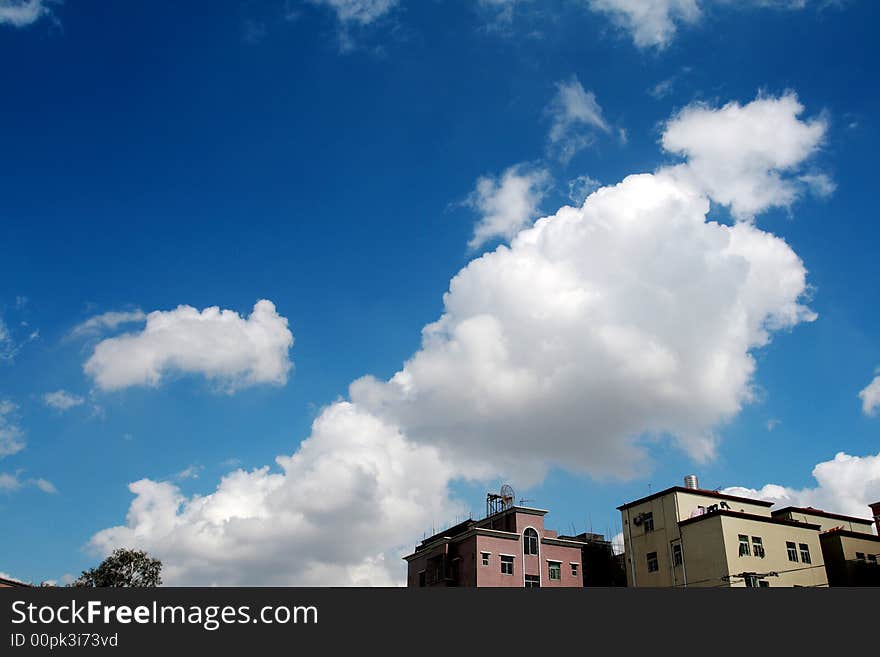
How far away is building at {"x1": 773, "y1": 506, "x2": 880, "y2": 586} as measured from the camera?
164 ft

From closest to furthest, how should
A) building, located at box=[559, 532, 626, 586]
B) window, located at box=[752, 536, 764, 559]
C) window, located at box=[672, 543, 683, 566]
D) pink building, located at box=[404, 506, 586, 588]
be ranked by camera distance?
1. window, located at box=[752, 536, 764, 559]
2. window, located at box=[672, 543, 683, 566]
3. pink building, located at box=[404, 506, 586, 588]
4. building, located at box=[559, 532, 626, 586]

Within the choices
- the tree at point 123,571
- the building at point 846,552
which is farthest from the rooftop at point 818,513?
the tree at point 123,571

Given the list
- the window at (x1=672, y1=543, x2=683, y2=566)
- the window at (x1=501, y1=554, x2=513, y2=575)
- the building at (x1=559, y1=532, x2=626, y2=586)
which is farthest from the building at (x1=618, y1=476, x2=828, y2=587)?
the window at (x1=501, y1=554, x2=513, y2=575)

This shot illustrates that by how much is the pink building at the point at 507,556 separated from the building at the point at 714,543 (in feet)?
16.0

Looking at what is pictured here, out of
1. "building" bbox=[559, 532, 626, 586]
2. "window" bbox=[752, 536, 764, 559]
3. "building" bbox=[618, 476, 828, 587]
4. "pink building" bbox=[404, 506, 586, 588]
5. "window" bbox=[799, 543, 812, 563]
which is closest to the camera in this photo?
"building" bbox=[618, 476, 828, 587]

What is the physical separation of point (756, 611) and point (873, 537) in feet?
114

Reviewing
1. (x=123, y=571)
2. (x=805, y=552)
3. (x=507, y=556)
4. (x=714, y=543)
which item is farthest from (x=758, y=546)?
(x=123, y=571)

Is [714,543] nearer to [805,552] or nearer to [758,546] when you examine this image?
[758,546]

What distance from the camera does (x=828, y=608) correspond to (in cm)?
2586

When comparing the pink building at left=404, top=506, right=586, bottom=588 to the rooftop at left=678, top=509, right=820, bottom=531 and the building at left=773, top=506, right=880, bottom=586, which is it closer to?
the rooftop at left=678, top=509, right=820, bottom=531

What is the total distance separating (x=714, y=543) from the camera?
149ft

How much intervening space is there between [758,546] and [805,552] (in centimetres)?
519

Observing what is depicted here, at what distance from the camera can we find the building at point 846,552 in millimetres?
50062

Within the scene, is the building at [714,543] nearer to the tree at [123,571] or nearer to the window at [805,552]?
the window at [805,552]
